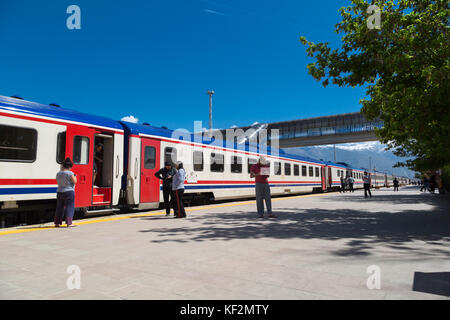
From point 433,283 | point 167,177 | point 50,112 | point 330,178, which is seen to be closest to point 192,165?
point 167,177

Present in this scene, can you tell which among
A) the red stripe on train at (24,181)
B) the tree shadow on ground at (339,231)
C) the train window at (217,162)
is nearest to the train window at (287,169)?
the train window at (217,162)

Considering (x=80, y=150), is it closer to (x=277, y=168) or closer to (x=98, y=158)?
(x=98, y=158)

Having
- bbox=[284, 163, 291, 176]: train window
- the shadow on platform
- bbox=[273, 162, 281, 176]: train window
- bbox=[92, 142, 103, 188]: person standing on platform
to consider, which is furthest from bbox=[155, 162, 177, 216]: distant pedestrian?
bbox=[284, 163, 291, 176]: train window

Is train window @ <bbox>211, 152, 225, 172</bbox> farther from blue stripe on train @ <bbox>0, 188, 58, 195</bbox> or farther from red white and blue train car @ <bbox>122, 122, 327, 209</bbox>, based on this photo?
blue stripe on train @ <bbox>0, 188, 58, 195</bbox>

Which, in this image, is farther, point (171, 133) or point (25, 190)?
point (171, 133)

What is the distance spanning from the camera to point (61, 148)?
8.41m

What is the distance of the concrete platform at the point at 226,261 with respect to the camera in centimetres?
318

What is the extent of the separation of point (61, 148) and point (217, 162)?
758cm

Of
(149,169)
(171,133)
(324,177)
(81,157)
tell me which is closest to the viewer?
(81,157)

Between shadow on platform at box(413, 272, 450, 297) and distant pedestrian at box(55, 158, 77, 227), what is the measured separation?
6976 mm

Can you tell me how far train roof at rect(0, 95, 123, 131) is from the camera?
24.5ft

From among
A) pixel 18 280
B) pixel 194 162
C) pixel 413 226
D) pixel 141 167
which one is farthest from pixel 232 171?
pixel 18 280
